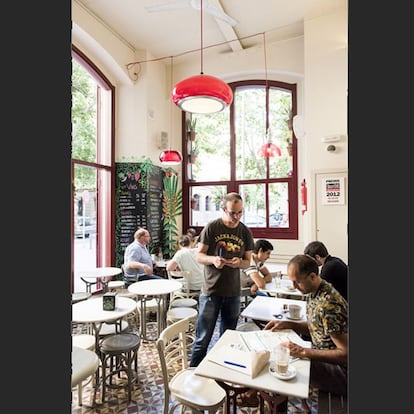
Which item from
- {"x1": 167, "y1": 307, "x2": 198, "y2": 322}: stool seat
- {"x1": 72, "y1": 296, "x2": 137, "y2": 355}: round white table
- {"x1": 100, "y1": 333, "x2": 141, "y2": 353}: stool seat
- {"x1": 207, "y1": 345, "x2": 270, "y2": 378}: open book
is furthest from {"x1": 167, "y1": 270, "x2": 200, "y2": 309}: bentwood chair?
{"x1": 207, "y1": 345, "x2": 270, "y2": 378}: open book

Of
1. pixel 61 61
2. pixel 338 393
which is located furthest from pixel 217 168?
pixel 61 61

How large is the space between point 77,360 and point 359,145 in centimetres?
155

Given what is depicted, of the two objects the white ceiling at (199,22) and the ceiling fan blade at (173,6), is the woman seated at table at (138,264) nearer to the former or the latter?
the ceiling fan blade at (173,6)

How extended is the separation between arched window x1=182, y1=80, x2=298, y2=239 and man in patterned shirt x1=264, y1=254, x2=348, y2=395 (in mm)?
4258

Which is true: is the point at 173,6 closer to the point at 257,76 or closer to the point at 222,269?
the point at 257,76

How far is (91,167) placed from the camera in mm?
5297

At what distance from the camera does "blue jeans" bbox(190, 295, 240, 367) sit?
2.39m

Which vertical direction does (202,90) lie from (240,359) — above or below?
above

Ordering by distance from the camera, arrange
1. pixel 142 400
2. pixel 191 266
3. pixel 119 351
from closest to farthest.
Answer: pixel 119 351, pixel 142 400, pixel 191 266

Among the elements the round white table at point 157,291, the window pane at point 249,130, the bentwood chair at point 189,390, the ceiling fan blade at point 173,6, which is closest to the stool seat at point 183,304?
the round white table at point 157,291

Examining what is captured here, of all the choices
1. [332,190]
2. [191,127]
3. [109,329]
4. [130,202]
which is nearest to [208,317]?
[109,329]

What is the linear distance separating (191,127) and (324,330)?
601cm

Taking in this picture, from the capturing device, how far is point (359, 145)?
0.36 m

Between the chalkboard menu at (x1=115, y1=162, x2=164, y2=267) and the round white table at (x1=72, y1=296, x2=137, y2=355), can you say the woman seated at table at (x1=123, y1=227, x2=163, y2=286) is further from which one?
the round white table at (x1=72, y1=296, x2=137, y2=355)
